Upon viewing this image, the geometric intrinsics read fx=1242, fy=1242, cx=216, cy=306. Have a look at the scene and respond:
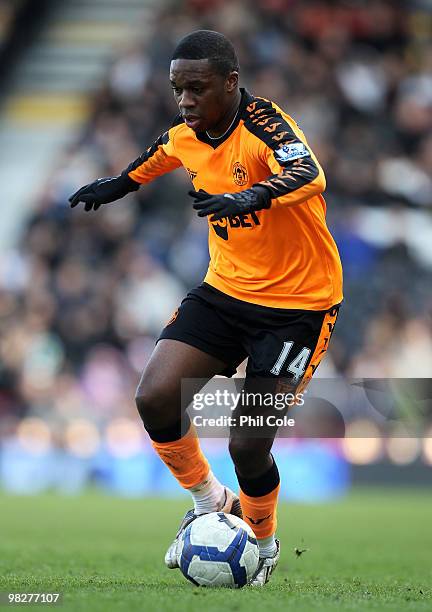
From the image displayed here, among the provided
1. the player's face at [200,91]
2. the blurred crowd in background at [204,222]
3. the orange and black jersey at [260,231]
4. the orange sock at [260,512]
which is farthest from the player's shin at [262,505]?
the blurred crowd in background at [204,222]

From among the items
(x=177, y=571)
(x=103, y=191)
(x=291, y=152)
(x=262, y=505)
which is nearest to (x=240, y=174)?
(x=291, y=152)

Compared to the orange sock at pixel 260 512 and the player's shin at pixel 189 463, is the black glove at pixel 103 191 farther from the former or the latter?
the orange sock at pixel 260 512

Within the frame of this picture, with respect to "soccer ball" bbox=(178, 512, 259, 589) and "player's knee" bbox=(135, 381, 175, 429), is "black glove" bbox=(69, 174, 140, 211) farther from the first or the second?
"soccer ball" bbox=(178, 512, 259, 589)

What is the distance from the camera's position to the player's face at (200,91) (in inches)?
228

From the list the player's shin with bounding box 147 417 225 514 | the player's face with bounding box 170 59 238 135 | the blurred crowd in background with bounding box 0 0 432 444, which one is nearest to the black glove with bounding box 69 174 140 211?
the player's face with bounding box 170 59 238 135

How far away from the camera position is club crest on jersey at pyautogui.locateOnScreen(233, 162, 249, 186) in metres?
5.95

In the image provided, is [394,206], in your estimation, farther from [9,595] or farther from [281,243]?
[9,595]

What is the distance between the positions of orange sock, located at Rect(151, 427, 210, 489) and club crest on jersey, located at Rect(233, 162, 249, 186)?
1.27m

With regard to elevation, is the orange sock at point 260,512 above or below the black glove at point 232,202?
below

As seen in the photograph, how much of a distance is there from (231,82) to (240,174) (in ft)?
1.44

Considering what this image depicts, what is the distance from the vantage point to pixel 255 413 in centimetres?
603

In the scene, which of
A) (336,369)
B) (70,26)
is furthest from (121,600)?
(70,26)

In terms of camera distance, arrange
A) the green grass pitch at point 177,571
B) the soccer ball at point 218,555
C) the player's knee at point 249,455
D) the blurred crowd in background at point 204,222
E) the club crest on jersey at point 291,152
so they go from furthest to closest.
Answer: the blurred crowd in background at point 204,222 → the player's knee at point 249,455 → the soccer ball at point 218,555 → the club crest on jersey at point 291,152 → the green grass pitch at point 177,571

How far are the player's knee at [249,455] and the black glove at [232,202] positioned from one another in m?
1.23
